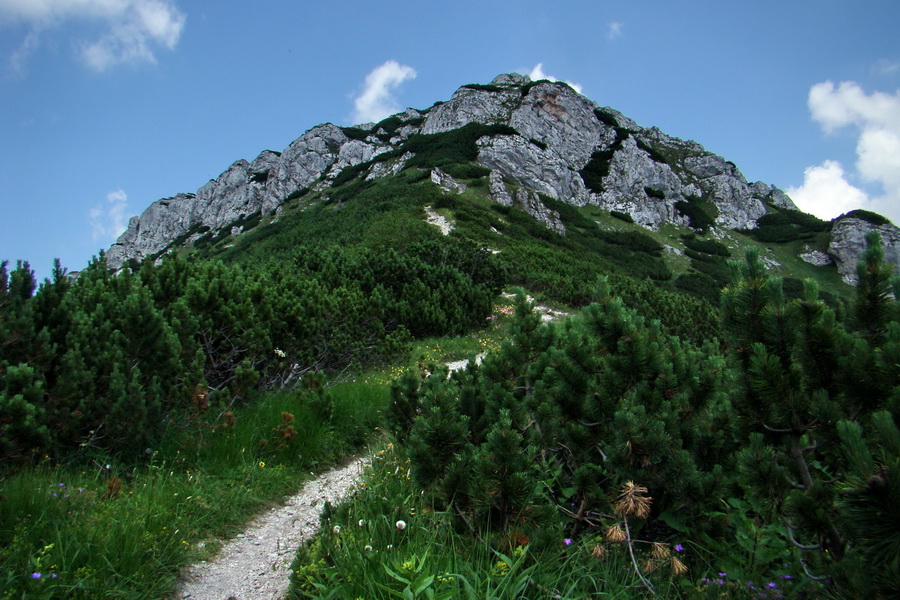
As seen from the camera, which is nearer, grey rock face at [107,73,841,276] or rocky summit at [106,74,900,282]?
rocky summit at [106,74,900,282]

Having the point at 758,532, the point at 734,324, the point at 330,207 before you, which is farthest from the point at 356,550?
the point at 330,207

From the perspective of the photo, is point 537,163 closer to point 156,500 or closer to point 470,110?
point 470,110

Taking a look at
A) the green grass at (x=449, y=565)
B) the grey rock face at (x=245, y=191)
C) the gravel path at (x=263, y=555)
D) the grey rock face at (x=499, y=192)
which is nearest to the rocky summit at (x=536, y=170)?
the grey rock face at (x=499, y=192)

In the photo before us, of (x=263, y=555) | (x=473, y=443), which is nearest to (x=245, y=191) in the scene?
(x=263, y=555)

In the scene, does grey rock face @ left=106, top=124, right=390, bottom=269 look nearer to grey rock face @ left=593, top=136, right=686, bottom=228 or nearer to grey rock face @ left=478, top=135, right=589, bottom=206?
grey rock face @ left=478, top=135, right=589, bottom=206

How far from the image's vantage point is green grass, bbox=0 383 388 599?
2533mm

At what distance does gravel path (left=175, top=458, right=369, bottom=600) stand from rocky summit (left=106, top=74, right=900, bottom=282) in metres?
35.5

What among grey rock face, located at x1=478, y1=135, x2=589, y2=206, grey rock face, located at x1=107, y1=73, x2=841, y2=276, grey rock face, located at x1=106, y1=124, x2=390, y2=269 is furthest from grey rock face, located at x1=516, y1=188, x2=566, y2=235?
grey rock face, located at x1=106, y1=124, x2=390, y2=269

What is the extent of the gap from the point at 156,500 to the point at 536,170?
5224 centimetres

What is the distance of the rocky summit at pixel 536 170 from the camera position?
1983 inches

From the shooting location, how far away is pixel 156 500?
334 cm

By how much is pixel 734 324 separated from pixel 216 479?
3897 millimetres

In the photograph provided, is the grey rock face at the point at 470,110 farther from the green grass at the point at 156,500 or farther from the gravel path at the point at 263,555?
the gravel path at the point at 263,555

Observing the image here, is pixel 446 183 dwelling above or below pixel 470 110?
below
